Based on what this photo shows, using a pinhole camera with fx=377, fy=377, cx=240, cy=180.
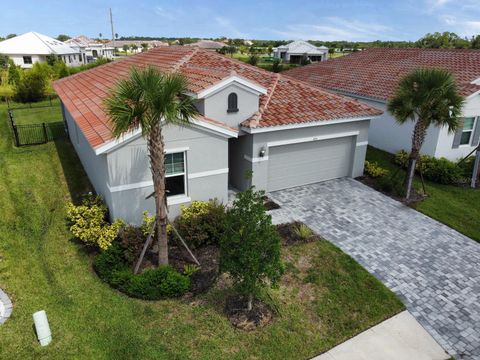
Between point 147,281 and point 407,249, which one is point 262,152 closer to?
point 407,249

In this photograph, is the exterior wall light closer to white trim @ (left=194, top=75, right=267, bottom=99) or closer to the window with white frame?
white trim @ (left=194, top=75, right=267, bottom=99)

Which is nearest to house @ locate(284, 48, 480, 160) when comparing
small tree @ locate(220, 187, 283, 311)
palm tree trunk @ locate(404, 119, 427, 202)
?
palm tree trunk @ locate(404, 119, 427, 202)

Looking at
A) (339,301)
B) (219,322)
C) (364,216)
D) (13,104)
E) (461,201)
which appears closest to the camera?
(219,322)

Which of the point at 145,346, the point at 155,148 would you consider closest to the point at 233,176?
the point at 155,148

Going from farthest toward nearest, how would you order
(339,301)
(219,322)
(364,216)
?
(364,216) < (339,301) < (219,322)

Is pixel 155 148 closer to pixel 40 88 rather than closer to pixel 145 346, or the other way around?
pixel 145 346

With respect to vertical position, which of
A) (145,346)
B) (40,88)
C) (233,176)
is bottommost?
(145,346)

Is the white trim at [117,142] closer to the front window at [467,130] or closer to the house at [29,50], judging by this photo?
the front window at [467,130]
